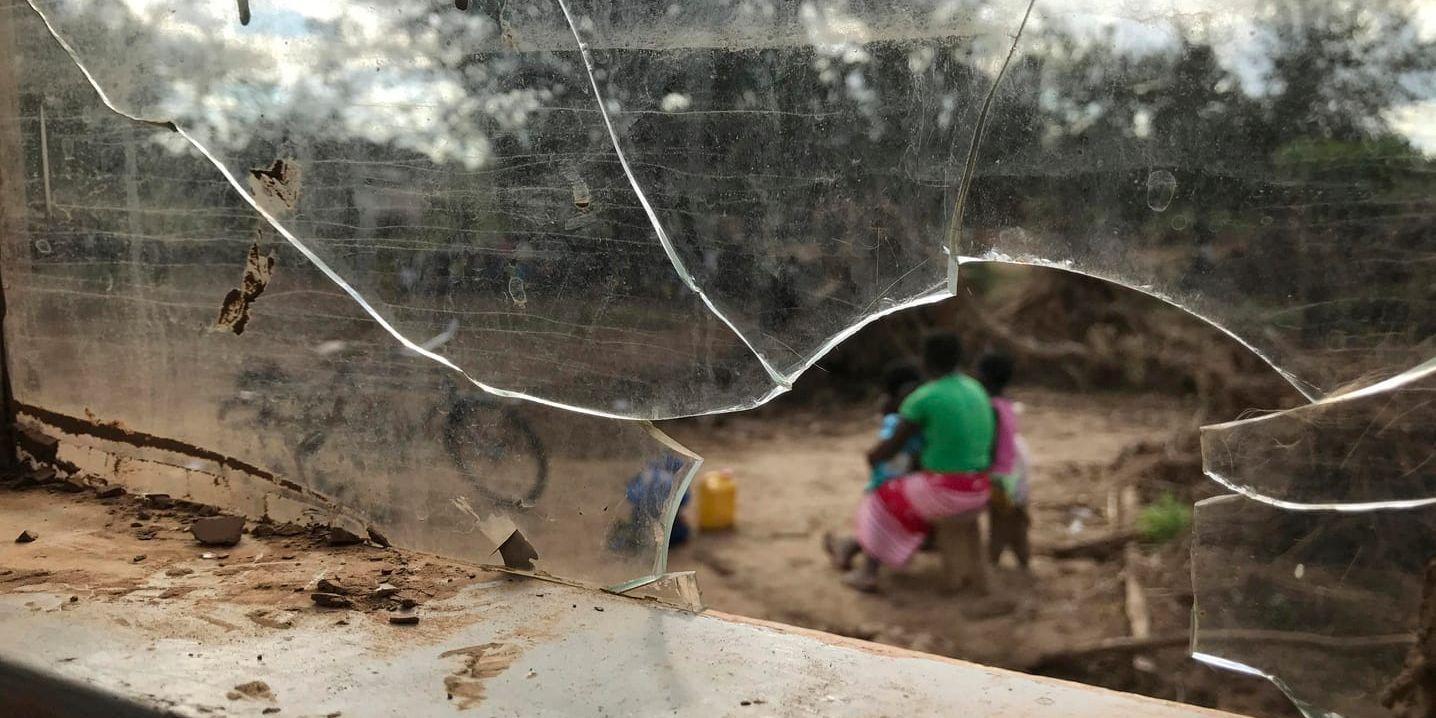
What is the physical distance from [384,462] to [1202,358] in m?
4.28

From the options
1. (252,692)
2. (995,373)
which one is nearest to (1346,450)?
(252,692)

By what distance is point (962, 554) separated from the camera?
431 centimetres

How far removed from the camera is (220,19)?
144 cm

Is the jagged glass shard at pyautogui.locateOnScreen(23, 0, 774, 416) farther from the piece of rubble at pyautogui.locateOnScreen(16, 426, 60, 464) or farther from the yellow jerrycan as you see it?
the yellow jerrycan

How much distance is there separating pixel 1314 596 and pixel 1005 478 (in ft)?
10.5

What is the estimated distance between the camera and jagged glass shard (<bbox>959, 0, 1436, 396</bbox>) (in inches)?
36.4

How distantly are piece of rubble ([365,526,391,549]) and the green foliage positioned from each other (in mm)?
3858

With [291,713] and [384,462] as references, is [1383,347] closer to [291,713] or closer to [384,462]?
[291,713]

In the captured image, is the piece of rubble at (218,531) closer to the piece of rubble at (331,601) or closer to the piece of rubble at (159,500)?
the piece of rubble at (159,500)

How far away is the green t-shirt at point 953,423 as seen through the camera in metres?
3.76

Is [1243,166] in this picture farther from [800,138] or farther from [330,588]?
[330,588]

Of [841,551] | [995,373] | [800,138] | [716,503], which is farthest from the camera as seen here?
[716,503]

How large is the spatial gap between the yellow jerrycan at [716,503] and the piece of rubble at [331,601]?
4158mm

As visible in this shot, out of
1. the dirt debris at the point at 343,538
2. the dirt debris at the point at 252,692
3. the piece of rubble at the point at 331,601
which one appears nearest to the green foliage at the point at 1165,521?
the dirt debris at the point at 343,538
